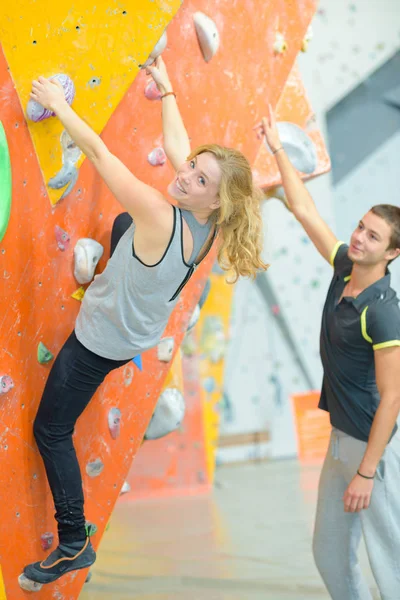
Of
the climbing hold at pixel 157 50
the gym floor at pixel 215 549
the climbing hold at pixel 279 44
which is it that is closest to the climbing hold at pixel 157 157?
the climbing hold at pixel 157 50

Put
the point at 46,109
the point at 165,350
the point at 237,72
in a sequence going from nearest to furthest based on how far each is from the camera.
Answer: the point at 46,109, the point at 165,350, the point at 237,72

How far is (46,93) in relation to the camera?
182 cm

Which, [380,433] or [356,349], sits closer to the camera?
[380,433]

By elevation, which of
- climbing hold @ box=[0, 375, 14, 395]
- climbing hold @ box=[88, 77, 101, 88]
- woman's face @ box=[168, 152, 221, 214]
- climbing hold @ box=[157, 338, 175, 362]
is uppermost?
climbing hold @ box=[88, 77, 101, 88]

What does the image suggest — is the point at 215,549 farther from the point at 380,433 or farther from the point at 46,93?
the point at 46,93

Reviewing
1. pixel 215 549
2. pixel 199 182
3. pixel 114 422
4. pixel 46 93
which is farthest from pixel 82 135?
pixel 215 549

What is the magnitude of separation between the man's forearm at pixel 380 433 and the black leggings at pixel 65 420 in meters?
0.73

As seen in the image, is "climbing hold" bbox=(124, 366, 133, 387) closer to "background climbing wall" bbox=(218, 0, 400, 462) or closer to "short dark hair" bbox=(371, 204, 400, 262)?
"short dark hair" bbox=(371, 204, 400, 262)

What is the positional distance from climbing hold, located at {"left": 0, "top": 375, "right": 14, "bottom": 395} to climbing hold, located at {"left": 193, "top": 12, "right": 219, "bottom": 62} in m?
1.22

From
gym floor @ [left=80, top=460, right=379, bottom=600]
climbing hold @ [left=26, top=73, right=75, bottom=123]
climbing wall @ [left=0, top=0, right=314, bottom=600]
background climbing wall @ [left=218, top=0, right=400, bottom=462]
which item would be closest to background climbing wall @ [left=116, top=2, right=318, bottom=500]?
climbing wall @ [left=0, top=0, right=314, bottom=600]

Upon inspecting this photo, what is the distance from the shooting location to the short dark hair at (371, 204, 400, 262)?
215cm

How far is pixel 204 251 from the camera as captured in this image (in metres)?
1.94

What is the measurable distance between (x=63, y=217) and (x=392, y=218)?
0.92m

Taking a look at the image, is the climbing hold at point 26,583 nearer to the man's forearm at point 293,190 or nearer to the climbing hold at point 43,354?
the climbing hold at point 43,354
